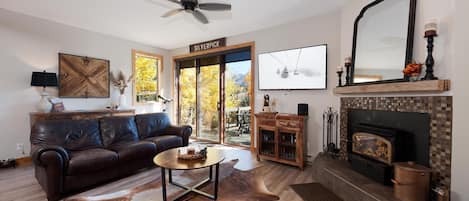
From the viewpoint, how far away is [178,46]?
19.2 ft

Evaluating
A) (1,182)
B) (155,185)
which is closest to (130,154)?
(155,185)

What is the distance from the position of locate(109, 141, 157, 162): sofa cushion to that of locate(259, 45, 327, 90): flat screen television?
7.89 feet

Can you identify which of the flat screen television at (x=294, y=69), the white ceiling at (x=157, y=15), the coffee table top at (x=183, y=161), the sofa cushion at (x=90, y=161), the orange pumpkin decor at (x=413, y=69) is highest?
the white ceiling at (x=157, y=15)

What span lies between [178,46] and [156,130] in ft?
8.89

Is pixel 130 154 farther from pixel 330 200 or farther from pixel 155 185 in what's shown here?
pixel 330 200

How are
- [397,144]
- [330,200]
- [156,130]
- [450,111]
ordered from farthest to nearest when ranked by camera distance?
1. [156,130]
2. [330,200]
3. [397,144]
4. [450,111]

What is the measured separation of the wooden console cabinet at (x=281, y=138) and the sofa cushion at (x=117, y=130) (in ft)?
7.58

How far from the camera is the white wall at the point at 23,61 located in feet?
11.5

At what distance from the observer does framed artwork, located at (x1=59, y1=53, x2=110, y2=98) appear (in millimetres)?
4141

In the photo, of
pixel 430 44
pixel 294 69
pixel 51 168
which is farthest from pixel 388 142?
pixel 51 168

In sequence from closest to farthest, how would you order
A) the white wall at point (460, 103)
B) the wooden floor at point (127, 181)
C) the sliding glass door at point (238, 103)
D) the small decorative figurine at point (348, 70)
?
the white wall at point (460, 103), the wooden floor at point (127, 181), the small decorative figurine at point (348, 70), the sliding glass door at point (238, 103)

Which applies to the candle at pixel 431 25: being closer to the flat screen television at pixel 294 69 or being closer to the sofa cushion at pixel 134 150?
the flat screen television at pixel 294 69

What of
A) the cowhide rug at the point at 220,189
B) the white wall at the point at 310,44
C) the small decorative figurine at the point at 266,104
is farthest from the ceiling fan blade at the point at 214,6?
the cowhide rug at the point at 220,189

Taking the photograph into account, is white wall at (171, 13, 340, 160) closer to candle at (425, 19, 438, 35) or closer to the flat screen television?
the flat screen television
